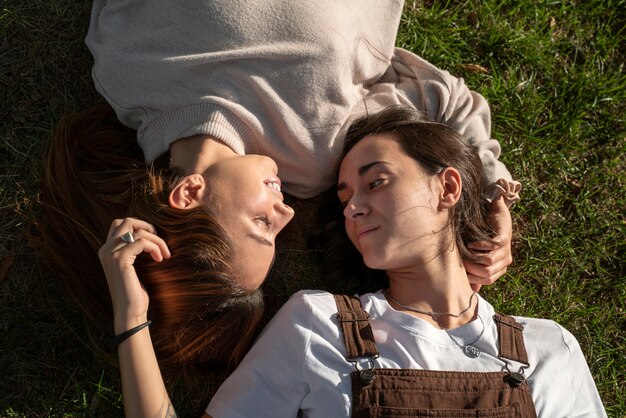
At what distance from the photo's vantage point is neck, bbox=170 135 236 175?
3.36 m

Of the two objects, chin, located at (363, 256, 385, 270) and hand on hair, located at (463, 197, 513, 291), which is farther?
hand on hair, located at (463, 197, 513, 291)

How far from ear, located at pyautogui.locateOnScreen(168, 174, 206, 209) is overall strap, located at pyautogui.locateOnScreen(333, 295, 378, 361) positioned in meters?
0.90

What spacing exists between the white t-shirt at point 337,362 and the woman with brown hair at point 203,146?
A: 0.25 m

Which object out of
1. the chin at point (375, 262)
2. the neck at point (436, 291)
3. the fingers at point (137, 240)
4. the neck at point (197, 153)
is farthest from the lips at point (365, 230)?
the fingers at point (137, 240)

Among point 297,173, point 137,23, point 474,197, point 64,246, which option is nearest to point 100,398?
point 64,246

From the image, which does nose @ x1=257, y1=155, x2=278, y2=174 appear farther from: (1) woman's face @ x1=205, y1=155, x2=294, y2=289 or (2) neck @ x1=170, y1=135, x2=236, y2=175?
(2) neck @ x1=170, y1=135, x2=236, y2=175

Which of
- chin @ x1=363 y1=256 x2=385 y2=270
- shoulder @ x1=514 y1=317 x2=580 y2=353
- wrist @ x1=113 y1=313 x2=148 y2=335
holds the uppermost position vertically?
chin @ x1=363 y1=256 x2=385 y2=270

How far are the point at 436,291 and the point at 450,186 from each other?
562mm

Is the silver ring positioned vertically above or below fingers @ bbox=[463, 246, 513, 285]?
above

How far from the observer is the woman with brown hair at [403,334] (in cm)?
326

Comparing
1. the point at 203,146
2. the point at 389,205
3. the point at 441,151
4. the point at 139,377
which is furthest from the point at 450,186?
the point at 139,377

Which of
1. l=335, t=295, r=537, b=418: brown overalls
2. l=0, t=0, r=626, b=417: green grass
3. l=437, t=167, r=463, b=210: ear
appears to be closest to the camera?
l=335, t=295, r=537, b=418: brown overalls

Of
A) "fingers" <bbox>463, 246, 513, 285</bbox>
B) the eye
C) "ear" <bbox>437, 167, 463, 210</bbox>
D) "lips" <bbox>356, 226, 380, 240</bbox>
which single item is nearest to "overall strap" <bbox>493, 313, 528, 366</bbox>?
"fingers" <bbox>463, 246, 513, 285</bbox>

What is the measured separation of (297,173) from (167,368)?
1.28 meters
